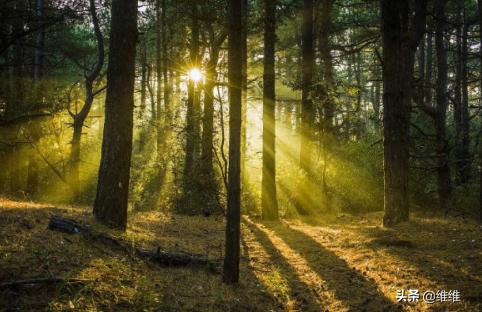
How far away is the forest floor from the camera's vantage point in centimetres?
460

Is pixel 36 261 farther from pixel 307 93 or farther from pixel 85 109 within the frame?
pixel 307 93

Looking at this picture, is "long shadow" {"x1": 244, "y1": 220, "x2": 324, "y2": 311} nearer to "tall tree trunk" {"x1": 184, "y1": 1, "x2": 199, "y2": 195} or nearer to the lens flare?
"tall tree trunk" {"x1": 184, "y1": 1, "x2": 199, "y2": 195}

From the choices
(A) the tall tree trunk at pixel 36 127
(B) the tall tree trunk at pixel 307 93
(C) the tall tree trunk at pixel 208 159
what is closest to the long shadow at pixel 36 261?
(C) the tall tree trunk at pixel 208 159

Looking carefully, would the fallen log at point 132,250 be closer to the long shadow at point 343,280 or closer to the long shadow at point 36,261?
the long shadow at point 36,261

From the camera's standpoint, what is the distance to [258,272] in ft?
24.2

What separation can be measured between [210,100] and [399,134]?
7944mm

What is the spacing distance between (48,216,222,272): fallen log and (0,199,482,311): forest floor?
0.53 ft

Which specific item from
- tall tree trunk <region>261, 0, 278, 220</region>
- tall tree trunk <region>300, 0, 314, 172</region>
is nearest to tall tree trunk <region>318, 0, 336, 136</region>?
tall tree trunk <region>300, 0, 314, 172</region>

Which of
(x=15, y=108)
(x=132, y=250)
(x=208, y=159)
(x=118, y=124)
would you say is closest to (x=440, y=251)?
(x=132, y=250)

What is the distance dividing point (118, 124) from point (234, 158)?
3.42 m

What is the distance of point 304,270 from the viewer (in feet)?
25.0

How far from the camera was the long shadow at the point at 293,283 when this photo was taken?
5.90 metres

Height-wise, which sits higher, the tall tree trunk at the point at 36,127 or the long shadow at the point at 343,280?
the tall tree trunk at the point at 36,127

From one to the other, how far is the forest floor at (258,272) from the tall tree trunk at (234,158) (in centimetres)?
41
